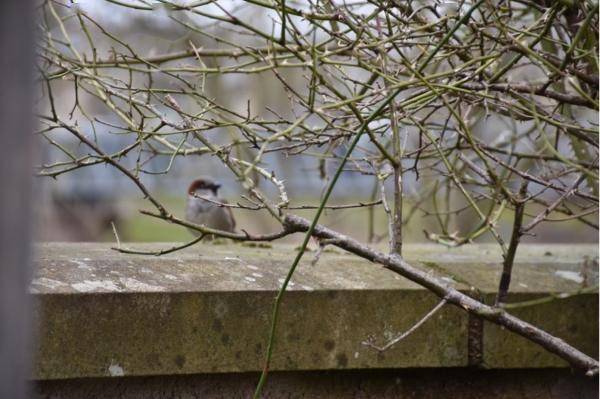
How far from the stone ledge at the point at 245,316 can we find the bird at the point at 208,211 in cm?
295

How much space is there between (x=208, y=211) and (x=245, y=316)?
371cm

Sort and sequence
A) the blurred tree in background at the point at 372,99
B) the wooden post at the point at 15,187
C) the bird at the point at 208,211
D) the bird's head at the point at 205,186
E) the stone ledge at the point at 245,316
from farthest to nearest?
the bird's head at the point at 205,186 < the bird at the point at 208,211 < the stone ledge at the point at 245,316 < the blurred tree in background at the point at 372,99 < the wooden post at the point at 15,187

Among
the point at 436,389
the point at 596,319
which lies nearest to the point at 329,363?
the point at 436,389

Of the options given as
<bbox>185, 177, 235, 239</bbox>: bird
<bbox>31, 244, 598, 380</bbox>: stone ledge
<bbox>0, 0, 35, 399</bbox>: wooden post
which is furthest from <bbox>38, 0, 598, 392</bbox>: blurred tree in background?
<bbox>185, 177, 235, 239</bbox>: bird

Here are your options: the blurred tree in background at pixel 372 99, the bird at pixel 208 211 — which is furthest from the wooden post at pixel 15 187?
the bird at pixel 208 211

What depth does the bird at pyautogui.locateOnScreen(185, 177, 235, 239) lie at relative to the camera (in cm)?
618

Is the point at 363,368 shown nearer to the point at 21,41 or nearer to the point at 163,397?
the point at 163,397

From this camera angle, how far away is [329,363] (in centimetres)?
272

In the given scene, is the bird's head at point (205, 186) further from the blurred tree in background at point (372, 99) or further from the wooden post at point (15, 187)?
the wooden post at point (15, 187)

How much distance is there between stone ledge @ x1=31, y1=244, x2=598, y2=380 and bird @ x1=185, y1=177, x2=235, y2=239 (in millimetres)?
2951

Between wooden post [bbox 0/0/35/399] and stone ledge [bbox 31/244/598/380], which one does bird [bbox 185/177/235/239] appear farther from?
wooden post [bbox 0/0/35/399]

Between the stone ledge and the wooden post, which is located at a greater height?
the wooden post

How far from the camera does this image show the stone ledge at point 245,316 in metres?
2.43

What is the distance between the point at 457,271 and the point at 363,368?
2.04 ft
